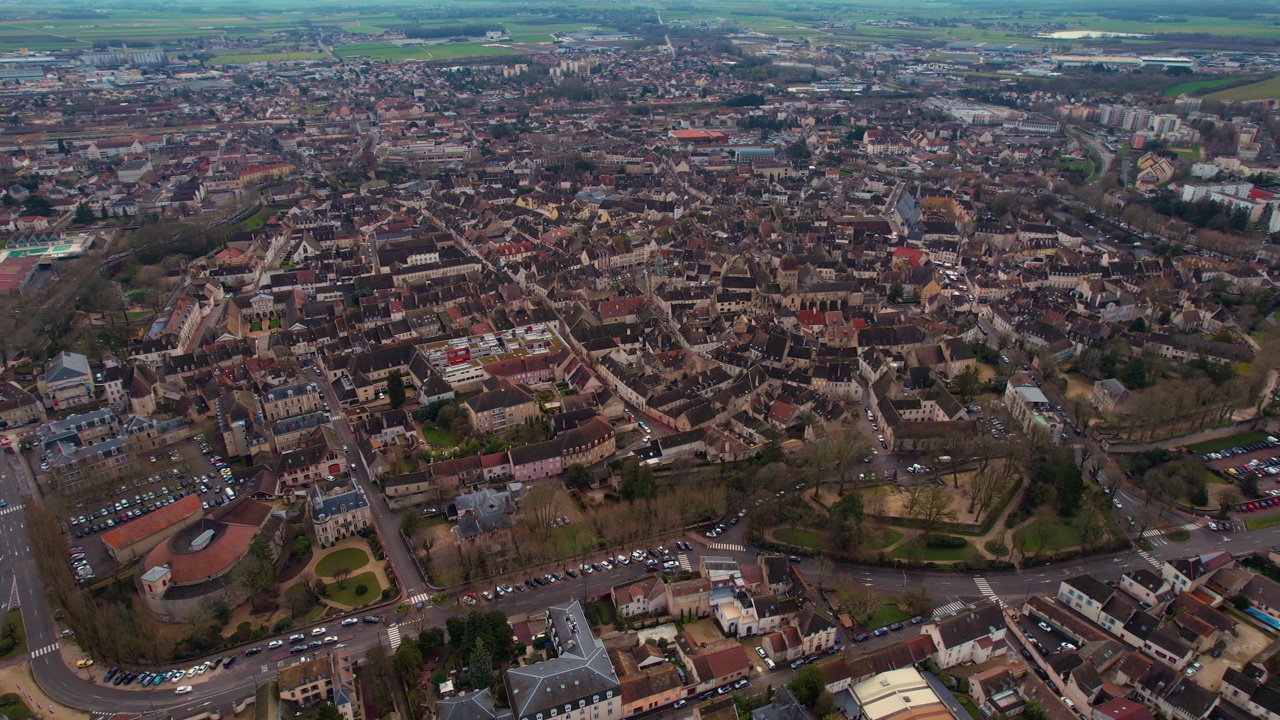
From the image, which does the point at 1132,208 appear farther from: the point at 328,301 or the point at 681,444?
the point at 328,301

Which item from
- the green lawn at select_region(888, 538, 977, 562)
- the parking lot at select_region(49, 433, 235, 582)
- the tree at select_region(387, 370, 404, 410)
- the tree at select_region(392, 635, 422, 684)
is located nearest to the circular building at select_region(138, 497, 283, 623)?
the parking lot at select_region(49, 433, 235, 582)

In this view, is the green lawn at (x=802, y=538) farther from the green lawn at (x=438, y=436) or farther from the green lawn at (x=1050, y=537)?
the green lawn at (x=438, y=436)

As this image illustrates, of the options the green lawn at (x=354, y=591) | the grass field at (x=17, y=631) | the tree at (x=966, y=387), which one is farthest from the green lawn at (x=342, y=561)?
the tree at (x=966, y=387)

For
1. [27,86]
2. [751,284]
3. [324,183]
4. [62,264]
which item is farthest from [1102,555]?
[27,86]

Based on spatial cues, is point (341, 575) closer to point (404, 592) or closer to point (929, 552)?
point (404, 592)

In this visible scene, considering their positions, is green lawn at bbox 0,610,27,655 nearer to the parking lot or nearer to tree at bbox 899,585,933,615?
the parking lot
